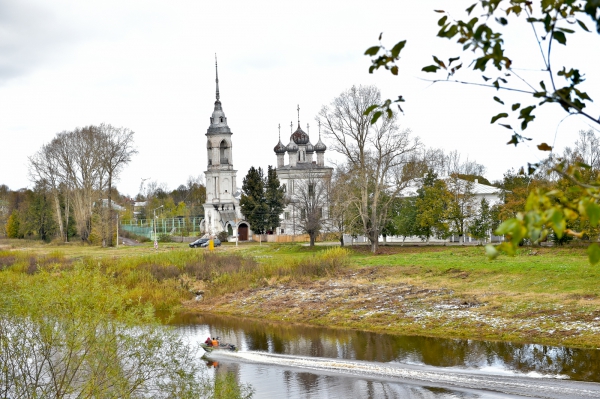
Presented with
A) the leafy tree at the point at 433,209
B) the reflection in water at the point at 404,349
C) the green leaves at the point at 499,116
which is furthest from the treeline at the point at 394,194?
the green leaves at the point at 499,116

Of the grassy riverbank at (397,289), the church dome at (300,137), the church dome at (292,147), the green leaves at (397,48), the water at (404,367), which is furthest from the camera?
the church dome at (300,137)

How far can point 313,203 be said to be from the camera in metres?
61.0

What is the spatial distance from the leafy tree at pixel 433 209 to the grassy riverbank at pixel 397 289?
9.32ft

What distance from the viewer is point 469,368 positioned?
19.1 m

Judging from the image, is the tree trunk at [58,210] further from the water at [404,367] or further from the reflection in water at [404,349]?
the water at [404,367]

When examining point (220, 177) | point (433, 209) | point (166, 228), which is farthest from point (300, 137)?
point (433, 209)

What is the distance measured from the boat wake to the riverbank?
4.08 metres

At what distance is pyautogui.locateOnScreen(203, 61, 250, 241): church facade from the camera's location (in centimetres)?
7731

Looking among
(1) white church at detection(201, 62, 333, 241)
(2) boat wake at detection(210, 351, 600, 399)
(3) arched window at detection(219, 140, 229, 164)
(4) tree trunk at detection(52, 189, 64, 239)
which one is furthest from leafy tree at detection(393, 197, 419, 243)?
(4) tree trunk at detection(52, 189, 64, 239)

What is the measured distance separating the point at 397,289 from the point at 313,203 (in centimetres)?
2900

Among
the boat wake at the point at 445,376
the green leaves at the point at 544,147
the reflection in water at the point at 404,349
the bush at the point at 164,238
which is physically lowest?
the boat wake at the point at 445,376

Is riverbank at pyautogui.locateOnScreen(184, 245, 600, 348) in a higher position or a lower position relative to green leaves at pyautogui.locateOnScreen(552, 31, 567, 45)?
lower

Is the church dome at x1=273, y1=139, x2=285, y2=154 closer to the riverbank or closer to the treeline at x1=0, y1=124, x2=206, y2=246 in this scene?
the treeline at x1=0, y1=124, x2=206, y2=246

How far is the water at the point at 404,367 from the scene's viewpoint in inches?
682
